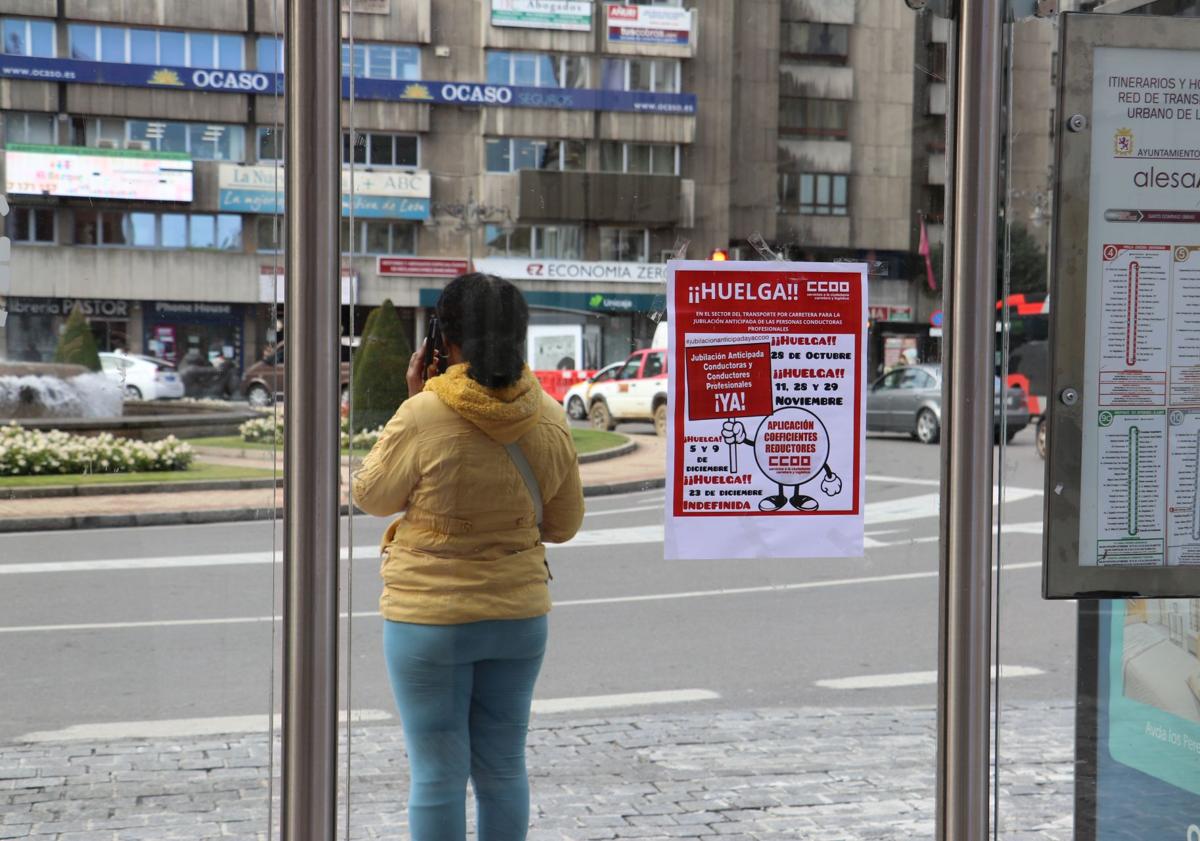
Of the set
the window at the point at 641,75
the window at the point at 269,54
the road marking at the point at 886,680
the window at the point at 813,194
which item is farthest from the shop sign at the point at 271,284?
the road marking at the point at 886,680

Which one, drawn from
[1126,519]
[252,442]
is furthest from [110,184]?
[1126,519]

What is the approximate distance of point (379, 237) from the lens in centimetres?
264

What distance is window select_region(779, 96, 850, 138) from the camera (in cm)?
280

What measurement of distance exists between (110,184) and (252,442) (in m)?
0.53

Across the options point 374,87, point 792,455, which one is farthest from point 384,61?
point 792,455

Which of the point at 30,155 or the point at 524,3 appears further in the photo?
the point at 524,3

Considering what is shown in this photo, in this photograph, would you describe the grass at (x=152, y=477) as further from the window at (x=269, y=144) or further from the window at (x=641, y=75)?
the window at (x=641, y=75)

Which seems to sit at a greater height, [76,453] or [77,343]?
[77,343]

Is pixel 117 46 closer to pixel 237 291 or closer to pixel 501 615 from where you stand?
pixel 237 291

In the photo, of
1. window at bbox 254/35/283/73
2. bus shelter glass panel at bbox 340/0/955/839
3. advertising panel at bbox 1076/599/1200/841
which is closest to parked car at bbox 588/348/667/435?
bus shelter glass panel at bbox 340/0/955/839

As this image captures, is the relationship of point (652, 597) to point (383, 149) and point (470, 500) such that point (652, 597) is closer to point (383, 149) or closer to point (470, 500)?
point (470, 500)

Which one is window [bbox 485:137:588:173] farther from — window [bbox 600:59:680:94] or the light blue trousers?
the light blue trousers

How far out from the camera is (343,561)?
267 centimetres

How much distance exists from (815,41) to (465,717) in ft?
5.00
